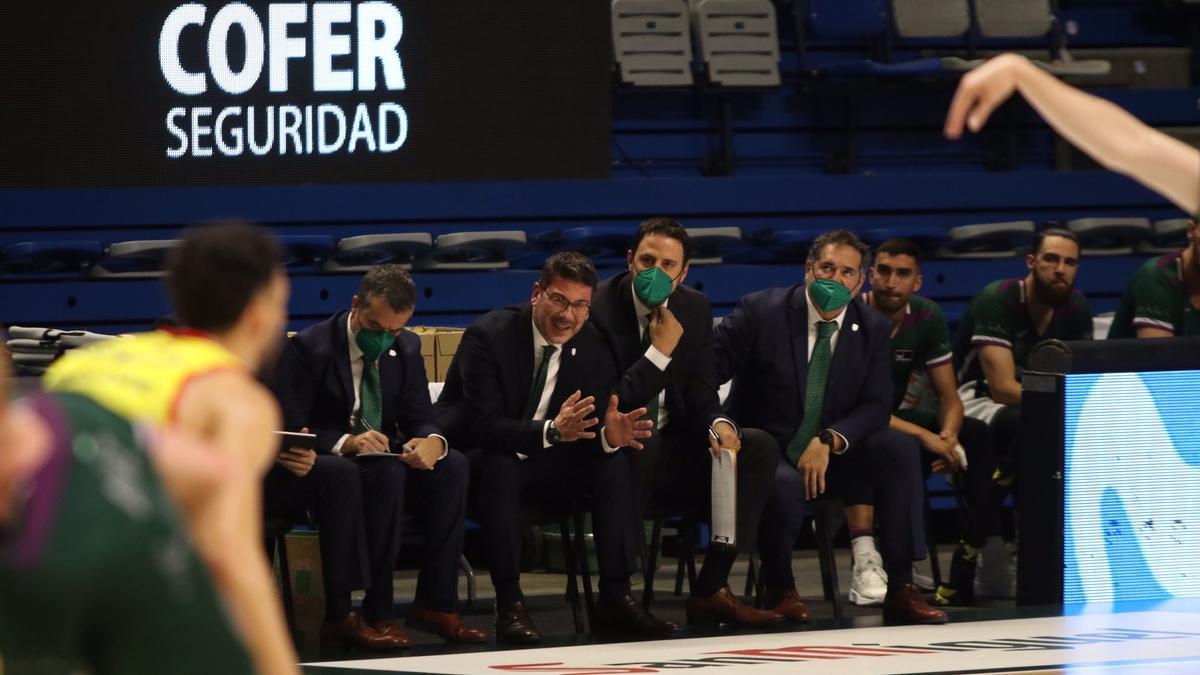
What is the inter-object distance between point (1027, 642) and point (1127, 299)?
2.31 metres

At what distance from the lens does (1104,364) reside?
20.4ft

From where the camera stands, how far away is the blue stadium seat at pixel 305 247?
328 inches

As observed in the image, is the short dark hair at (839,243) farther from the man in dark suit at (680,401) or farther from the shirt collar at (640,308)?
the shirt collar at (640,308)

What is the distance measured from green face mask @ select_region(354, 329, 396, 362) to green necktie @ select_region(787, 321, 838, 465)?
156 cm

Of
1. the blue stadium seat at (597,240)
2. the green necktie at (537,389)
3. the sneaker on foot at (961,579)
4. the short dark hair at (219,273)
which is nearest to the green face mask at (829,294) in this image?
the green necktie at (537,389)

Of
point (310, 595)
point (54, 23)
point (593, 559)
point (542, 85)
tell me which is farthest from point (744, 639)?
point (54, 23)

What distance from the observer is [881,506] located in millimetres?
6363

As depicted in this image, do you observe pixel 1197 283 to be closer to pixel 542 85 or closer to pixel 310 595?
pixel 542 85

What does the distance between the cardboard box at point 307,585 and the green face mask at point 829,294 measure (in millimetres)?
2063

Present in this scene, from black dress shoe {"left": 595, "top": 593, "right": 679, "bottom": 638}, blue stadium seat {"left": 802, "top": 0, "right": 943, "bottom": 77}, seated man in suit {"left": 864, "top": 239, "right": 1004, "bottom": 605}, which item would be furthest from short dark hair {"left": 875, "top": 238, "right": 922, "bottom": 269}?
blue stadium seat {"left": 802, "top": 0, "right": 943, "bottom": 77}

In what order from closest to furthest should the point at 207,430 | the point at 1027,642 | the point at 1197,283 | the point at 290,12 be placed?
the point at 207,430, the point at 1027,642, the point at 1197,283, the point at 290,12

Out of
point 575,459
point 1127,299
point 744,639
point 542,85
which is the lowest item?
point 744,639

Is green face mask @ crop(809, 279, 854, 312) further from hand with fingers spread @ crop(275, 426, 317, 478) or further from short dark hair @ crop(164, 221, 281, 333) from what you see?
short dark hair @ crop(164, 221, 281, 333)

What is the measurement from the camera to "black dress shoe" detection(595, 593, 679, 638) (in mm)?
6008
